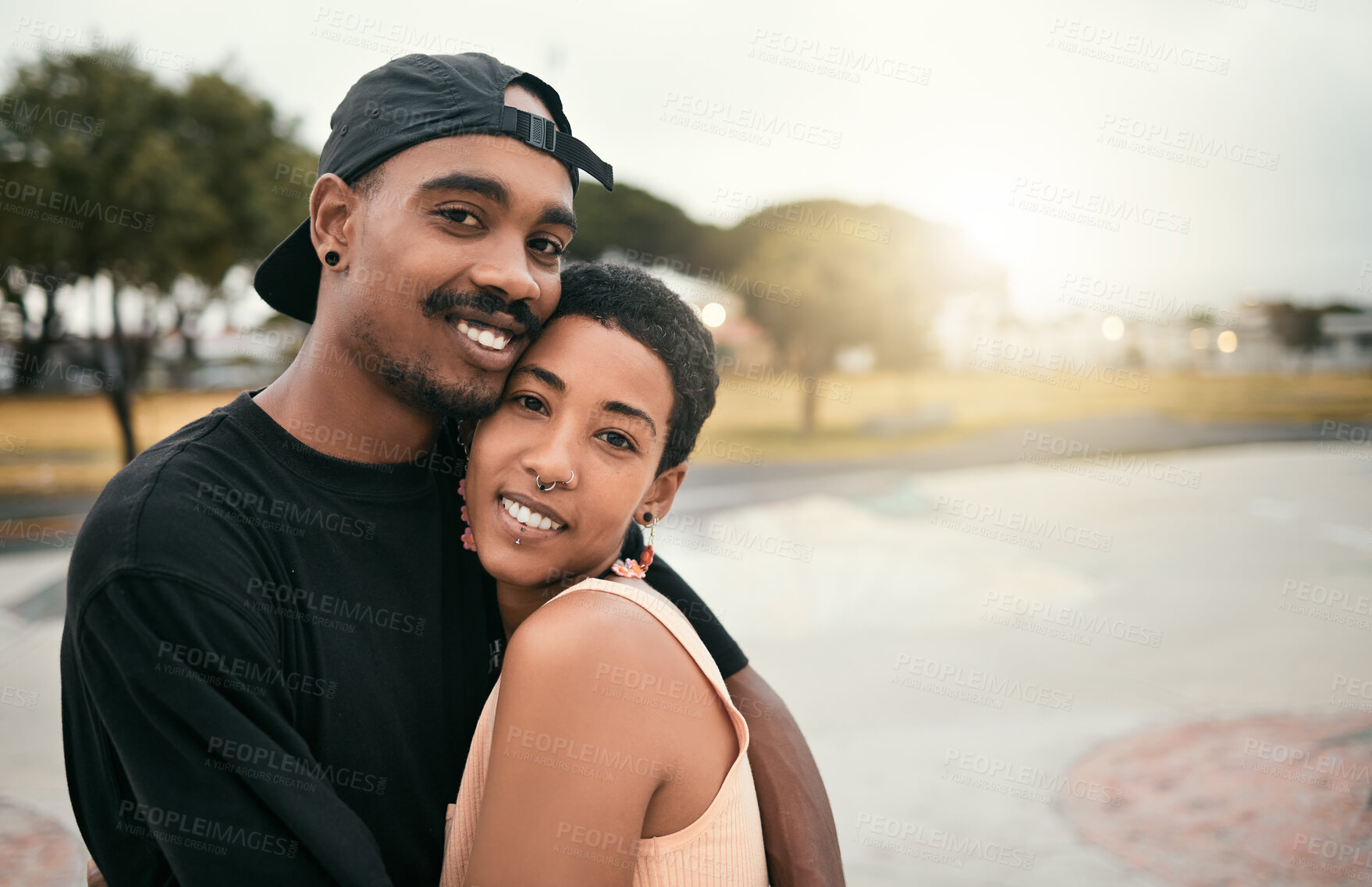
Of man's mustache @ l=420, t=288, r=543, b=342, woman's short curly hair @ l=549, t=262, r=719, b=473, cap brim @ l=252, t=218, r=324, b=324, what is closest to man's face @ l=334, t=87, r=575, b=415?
man's mustache @ l=420, t=288, r=543, b=342

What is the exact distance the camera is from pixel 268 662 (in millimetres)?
1516

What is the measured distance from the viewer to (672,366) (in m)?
2.05

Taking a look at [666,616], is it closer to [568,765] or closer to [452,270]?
[568,765]

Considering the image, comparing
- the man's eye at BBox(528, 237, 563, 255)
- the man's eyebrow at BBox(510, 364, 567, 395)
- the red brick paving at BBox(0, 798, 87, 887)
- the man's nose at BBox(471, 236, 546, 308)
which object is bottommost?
the red brick paving at BBox(0, 798, 87, 887)

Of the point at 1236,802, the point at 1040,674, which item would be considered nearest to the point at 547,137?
the point at 1236,802

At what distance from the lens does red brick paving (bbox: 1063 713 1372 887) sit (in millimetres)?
4793

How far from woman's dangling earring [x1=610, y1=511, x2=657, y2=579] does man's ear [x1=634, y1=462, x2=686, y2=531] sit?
1 cm

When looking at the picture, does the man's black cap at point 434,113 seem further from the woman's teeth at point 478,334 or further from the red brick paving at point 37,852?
the red brick paving at point 37,852

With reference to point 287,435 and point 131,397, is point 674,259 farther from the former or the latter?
point 287,435

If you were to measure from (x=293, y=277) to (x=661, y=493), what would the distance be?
107cm

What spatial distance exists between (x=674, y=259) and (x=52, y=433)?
14.7m

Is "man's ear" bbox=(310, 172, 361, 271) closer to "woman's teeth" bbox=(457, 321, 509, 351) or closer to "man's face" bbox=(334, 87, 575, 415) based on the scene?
"man's face" bbox=(334, 87, 575, 415)

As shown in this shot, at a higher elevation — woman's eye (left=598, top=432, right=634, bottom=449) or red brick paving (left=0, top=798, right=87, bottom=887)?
woman's eye (left=598, top=432, right=634, bottom=449)

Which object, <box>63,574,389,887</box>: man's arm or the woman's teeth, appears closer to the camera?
<box>63,574,389,887</box>: man's arm
